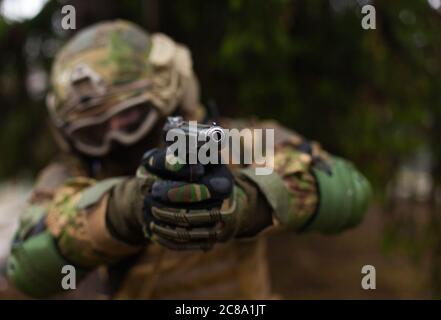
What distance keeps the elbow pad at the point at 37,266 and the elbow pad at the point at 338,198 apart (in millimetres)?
852

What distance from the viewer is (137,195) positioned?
160cm

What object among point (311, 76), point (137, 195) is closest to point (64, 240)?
point (137, 195)

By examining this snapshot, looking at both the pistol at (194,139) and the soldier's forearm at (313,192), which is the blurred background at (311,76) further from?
the pistol at (194,139)

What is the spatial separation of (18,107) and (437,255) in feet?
10.7

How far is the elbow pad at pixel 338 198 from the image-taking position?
6.46 ft

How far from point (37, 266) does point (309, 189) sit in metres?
0.96

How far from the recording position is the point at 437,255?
321 cm

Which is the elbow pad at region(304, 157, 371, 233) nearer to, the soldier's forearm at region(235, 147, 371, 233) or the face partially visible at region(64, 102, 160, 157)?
the soldier's forearm at region(235, 147, 371, 233)

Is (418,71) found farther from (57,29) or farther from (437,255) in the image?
(57,29)

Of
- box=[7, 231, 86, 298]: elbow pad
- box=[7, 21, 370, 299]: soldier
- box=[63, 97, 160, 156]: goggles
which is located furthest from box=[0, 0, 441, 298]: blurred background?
box=[7, 231, 86, 298]: elbow pad

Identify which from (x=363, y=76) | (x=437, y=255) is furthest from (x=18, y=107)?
(x=437, y=255)

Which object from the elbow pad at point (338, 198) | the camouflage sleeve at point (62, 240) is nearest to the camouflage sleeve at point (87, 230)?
the camouflage sleeve at point (62, 240)

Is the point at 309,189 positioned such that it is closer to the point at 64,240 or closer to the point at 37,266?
the point at 64,240
